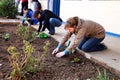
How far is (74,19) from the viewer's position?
14.7 feet

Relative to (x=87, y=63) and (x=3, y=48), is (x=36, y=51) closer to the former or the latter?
(x=3, y=48)

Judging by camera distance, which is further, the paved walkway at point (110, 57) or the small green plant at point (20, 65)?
the paved walkway at point (110, 57)

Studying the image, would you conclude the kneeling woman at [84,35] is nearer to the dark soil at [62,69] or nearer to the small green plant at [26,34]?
the dark soil at [62,69]

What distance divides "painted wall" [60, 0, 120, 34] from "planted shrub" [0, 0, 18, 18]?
3.34 metres

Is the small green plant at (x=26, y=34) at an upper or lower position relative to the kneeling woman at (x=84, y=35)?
lower

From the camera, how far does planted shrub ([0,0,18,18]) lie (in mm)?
12062

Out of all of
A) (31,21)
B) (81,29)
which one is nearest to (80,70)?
(81,29)

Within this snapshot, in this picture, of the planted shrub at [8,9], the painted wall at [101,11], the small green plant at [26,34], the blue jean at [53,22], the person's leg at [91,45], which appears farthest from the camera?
the planted shrub at [8,9]

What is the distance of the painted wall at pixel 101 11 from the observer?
7352 millimetres

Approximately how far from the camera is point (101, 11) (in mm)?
7980

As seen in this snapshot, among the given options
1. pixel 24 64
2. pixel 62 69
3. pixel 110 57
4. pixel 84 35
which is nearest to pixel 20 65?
pixel 24 64

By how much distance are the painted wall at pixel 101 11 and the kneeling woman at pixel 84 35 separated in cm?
211

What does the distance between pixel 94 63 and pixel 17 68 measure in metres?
1.62

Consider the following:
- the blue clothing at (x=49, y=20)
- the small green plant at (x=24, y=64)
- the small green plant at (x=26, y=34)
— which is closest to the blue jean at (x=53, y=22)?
the blue clothing at (x=49, y=20)
